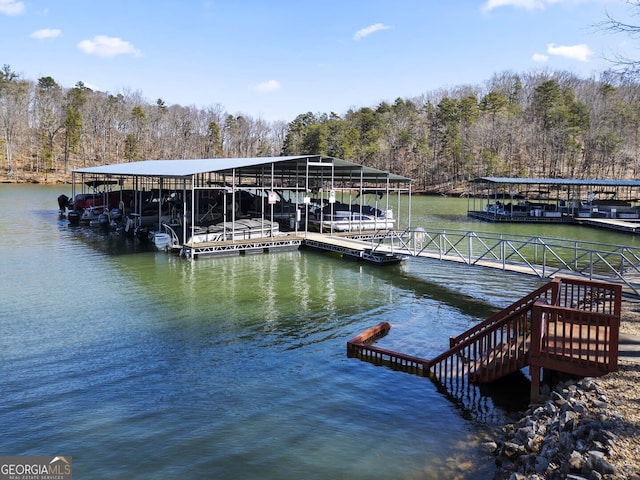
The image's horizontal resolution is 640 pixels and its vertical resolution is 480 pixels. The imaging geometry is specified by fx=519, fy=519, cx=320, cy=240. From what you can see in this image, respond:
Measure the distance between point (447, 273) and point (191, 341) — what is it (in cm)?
1117

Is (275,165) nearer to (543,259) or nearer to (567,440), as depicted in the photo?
(543,259)

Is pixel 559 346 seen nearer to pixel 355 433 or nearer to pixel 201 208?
pixel 355 433

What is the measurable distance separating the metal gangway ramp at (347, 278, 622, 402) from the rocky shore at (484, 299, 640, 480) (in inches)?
13.8

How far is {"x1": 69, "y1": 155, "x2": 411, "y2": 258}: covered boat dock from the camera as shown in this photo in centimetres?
2331

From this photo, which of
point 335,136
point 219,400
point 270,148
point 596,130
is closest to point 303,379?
point 219,400

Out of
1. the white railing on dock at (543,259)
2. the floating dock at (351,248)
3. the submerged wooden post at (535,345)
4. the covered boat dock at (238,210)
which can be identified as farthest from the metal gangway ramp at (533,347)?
the covered boat dock at (238,210)

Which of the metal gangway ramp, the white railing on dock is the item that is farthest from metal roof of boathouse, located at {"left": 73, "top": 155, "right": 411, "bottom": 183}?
the metal gangway ramp

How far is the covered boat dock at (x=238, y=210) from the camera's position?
76.5 feet

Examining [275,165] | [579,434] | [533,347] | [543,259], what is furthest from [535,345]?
[275,165]

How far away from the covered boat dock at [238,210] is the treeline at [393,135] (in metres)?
40.7

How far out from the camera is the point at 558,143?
70188 mm

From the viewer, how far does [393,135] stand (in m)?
81.5

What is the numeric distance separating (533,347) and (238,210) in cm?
2508

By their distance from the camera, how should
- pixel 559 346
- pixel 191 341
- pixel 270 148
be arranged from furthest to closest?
pixel 270 148 < pixel 191 341 < pixel 559 346
